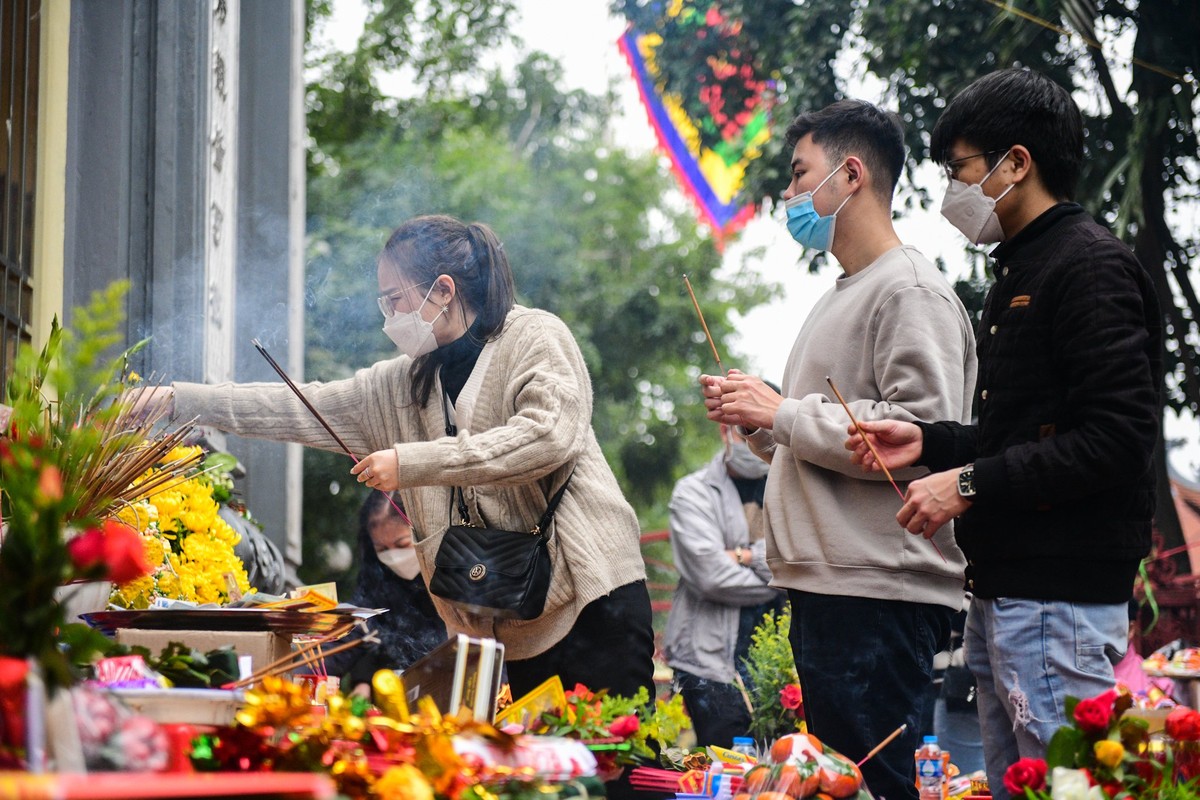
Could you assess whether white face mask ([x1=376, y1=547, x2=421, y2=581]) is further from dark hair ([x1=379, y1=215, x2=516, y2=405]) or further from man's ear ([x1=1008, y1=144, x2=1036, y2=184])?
man's ear ([x1=1008, y1=144, x2=1036, y2=184])

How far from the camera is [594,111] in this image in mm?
24062

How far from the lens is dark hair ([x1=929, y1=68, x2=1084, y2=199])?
8.12 ft

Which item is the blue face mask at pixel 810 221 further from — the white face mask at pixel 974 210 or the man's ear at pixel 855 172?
the white face mask at pixel 974 210

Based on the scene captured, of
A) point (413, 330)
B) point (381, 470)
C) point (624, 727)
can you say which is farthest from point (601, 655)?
point (624, 727)

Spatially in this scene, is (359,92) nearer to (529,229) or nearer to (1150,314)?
(529,229)

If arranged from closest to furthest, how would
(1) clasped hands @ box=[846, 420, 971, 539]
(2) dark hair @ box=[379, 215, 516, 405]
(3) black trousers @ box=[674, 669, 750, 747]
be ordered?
(1) clasped hands @ box=[846, 420, 971, 539]
(2) dark hair @ box=[379, 215, 516, 405]
(3) black trousers @ box=[674, 669, 750, 747]

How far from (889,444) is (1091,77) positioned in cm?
690

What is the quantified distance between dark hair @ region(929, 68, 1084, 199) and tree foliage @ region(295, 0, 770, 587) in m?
11.7

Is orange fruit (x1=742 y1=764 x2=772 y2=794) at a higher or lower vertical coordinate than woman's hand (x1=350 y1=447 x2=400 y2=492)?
lower

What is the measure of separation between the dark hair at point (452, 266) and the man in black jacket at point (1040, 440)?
101 cm

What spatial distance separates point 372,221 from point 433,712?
15529mm

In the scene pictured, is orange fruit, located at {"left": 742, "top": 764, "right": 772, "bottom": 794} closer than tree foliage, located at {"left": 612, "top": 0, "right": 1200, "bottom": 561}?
Yes

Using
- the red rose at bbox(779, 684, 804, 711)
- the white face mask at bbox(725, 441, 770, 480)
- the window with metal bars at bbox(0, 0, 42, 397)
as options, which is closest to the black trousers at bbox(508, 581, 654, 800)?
the window with metal bars at bbox(0, 0, 42, 397)

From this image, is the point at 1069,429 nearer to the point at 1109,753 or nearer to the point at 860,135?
the point at 1109,753
